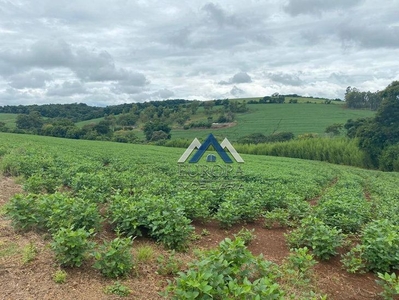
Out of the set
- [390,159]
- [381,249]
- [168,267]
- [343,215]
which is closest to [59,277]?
[168,267]

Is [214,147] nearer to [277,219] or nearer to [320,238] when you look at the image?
[277,219]

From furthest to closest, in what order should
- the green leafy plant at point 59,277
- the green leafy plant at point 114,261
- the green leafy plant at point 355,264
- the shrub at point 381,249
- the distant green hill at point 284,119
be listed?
the distant green hill at point 284,119
the green leafy plant at point 355,264
the shrub at point 381,249
the green leafy plant at point 114,261
the green leafy plant at point 59,277

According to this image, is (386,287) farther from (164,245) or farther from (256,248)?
(164,245)

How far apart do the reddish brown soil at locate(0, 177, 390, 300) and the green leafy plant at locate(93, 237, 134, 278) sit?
0.38ft

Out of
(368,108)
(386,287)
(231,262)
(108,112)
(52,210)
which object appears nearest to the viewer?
(231,262)

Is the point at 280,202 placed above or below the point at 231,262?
below

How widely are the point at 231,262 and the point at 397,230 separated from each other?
359 centimetres

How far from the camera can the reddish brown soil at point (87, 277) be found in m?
3.97

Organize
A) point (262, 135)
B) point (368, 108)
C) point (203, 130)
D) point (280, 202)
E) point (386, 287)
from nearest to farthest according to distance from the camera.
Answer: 1. point (386, 287)
2. point (280, 202)
3. point (262, 135)
4. point (203, 130)
5. point (368, 108)

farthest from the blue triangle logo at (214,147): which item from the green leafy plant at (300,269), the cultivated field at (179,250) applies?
the green leafy plant at (300,269)

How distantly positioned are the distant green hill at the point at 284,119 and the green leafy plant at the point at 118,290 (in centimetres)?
6128

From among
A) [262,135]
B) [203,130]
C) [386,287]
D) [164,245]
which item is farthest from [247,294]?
[203,130]

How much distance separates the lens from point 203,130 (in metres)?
72.2

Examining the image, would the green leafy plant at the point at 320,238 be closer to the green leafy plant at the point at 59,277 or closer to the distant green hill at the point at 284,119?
the green leafy plant at the point at 59,277
